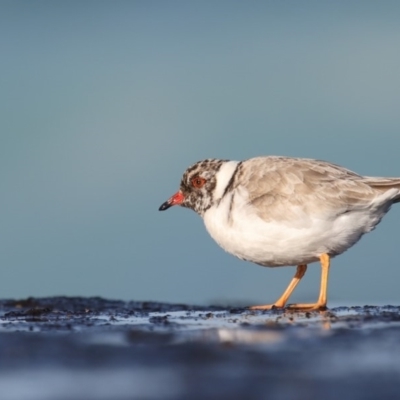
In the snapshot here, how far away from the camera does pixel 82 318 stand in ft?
36.2

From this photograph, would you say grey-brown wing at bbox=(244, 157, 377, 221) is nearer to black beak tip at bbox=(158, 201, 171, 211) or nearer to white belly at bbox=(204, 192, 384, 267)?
white belly at bbox=(204, 192, 384, 267)

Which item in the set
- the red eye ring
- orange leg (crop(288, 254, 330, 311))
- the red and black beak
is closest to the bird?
orange leg (crop(288, 254, 330, 311))

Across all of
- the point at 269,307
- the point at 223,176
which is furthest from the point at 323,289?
the point at 223,176

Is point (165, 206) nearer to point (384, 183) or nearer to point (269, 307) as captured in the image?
point (269, 307)

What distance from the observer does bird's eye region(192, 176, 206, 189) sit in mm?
12672

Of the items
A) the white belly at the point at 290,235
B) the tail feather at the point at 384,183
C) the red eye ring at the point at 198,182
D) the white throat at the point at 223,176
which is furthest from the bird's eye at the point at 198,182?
the tail feather at the point at 384,183

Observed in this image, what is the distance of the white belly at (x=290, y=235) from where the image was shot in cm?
1121

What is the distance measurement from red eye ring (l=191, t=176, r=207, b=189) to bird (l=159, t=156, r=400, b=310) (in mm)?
466

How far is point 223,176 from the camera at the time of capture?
12.3 m

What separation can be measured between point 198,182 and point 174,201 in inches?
24.1

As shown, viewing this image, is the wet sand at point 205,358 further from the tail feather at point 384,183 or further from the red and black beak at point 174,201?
the red and black beak at point 174,201

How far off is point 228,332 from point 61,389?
8.72 ft

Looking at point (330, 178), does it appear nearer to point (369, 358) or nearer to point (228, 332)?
point (228, 332)

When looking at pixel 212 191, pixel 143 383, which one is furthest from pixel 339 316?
pixel 143 383
